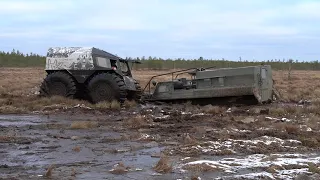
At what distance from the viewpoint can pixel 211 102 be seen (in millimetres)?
19156

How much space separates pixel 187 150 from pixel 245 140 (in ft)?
6.24

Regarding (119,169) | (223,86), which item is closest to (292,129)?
(223,86)

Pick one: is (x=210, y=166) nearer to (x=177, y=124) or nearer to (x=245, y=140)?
(x=245, y=140)

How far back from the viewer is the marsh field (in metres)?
8.51

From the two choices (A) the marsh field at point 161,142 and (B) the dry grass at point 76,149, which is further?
(B) the dry grass at point 76,149

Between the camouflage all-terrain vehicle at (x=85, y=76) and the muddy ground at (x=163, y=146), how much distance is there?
219 centimetres

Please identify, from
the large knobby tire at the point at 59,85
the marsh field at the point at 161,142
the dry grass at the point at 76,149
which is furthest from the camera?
the large knobby tire at the point at 59,85

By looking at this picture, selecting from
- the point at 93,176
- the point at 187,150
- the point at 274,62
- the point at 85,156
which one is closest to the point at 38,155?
the point at 85,156

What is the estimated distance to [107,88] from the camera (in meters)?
19.6

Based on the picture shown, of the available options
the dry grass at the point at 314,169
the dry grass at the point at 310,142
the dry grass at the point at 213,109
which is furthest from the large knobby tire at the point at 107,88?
the dry grass at the point at 314,169

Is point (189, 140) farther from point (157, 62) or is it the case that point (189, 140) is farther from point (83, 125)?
point (157, 62)

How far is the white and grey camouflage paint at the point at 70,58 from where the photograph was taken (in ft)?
65.4

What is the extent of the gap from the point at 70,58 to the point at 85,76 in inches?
37.1

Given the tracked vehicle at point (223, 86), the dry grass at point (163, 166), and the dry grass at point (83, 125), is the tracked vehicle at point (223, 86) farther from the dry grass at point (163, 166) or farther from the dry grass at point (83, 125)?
the dry grass at point (163, 166)
